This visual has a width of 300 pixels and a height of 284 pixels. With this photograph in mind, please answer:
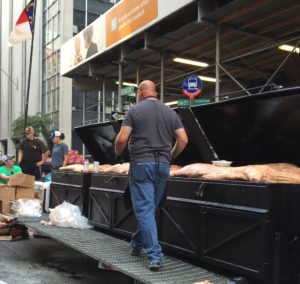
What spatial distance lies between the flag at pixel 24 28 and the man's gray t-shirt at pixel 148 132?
12329 millimetres

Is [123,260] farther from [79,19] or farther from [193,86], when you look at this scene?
[79,19]

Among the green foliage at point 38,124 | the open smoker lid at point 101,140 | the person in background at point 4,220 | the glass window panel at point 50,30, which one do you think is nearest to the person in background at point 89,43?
the open smoker lid at point 101,140

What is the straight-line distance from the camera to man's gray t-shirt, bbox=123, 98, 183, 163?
4164 millimetres

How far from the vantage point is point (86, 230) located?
576 centimetres

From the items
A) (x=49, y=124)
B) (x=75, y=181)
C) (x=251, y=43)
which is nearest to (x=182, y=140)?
(x=75, y=181)

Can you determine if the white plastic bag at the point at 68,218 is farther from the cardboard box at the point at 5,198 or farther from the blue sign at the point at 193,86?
the blue sign at the point at 193,86

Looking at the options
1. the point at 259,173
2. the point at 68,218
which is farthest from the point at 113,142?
the point at 259,173

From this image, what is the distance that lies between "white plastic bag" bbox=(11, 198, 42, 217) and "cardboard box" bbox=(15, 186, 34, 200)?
0.38 meters

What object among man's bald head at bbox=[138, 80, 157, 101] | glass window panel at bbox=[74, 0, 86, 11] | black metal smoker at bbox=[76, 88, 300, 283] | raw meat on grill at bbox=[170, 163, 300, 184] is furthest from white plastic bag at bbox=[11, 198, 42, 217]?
glass window panel at bbox=[74, 0, 86, 11]

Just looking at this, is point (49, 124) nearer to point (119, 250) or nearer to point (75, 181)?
point (75, 181)

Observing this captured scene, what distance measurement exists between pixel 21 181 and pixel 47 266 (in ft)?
7.12

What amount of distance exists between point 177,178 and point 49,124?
25.5m

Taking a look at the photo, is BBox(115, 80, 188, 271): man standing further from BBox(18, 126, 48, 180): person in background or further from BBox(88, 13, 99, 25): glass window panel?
BBox(88, 13, 99, 25): glass window panel

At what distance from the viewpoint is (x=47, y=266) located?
5.89m
